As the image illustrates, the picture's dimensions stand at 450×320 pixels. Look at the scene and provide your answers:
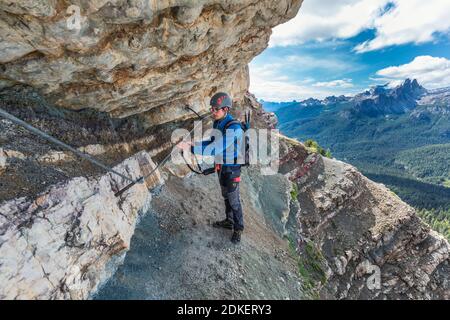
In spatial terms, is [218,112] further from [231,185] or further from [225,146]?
[231,185]

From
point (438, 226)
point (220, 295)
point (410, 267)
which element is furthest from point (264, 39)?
point (438, 226)

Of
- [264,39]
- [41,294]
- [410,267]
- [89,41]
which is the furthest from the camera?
[410,267]

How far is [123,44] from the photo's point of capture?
8656 mm

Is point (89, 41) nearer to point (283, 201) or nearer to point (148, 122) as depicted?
point (148, 122)

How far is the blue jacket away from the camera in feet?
30.3

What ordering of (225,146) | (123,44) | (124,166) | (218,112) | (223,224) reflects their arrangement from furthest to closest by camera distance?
(223,224)
(124,166)
(218,112)
(225,146)
(123,44)

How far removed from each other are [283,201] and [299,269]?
817 centimetres

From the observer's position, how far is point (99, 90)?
34.2ft

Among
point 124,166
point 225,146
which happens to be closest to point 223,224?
point 225,146

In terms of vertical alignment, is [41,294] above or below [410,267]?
above

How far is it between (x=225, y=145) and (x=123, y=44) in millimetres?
4496

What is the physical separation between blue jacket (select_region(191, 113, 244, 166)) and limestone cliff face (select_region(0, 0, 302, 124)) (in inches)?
136

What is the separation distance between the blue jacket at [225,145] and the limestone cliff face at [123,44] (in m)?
3.44

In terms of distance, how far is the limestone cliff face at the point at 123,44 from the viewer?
6844 mm
